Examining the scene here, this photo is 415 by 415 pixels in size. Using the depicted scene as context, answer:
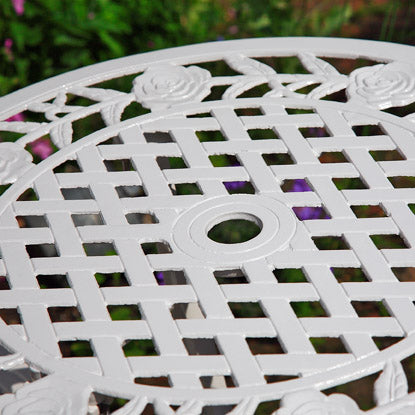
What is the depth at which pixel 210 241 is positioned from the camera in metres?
1.62

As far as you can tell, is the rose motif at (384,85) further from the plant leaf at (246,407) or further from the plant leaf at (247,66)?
the plant leaf at (246,407)

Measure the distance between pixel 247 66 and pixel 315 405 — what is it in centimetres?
107

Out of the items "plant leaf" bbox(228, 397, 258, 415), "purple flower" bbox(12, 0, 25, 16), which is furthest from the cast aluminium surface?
"purple flower" bbox(12, 0, 25, 16)

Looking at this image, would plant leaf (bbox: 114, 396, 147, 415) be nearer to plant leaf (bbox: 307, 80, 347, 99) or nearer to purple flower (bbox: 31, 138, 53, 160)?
plant leaf (bbox: 307, 80, 347, 99)

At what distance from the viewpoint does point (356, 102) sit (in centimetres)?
196

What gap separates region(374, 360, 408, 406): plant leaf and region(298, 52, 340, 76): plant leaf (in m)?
0.92

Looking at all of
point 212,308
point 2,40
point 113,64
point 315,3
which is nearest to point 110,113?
point 113,64

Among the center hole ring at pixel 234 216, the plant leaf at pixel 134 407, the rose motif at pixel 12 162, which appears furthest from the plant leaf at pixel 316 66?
the plant leaf at pixel 134 407

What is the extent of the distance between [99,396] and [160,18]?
7.00ft

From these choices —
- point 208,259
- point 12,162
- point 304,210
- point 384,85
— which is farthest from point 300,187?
point 208,259

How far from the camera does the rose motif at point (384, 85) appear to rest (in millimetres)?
1959

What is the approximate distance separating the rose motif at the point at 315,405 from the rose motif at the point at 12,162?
0.80 metres

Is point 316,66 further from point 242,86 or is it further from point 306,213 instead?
point 306,213

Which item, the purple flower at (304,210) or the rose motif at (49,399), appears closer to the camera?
the rose motif at (49,399)
